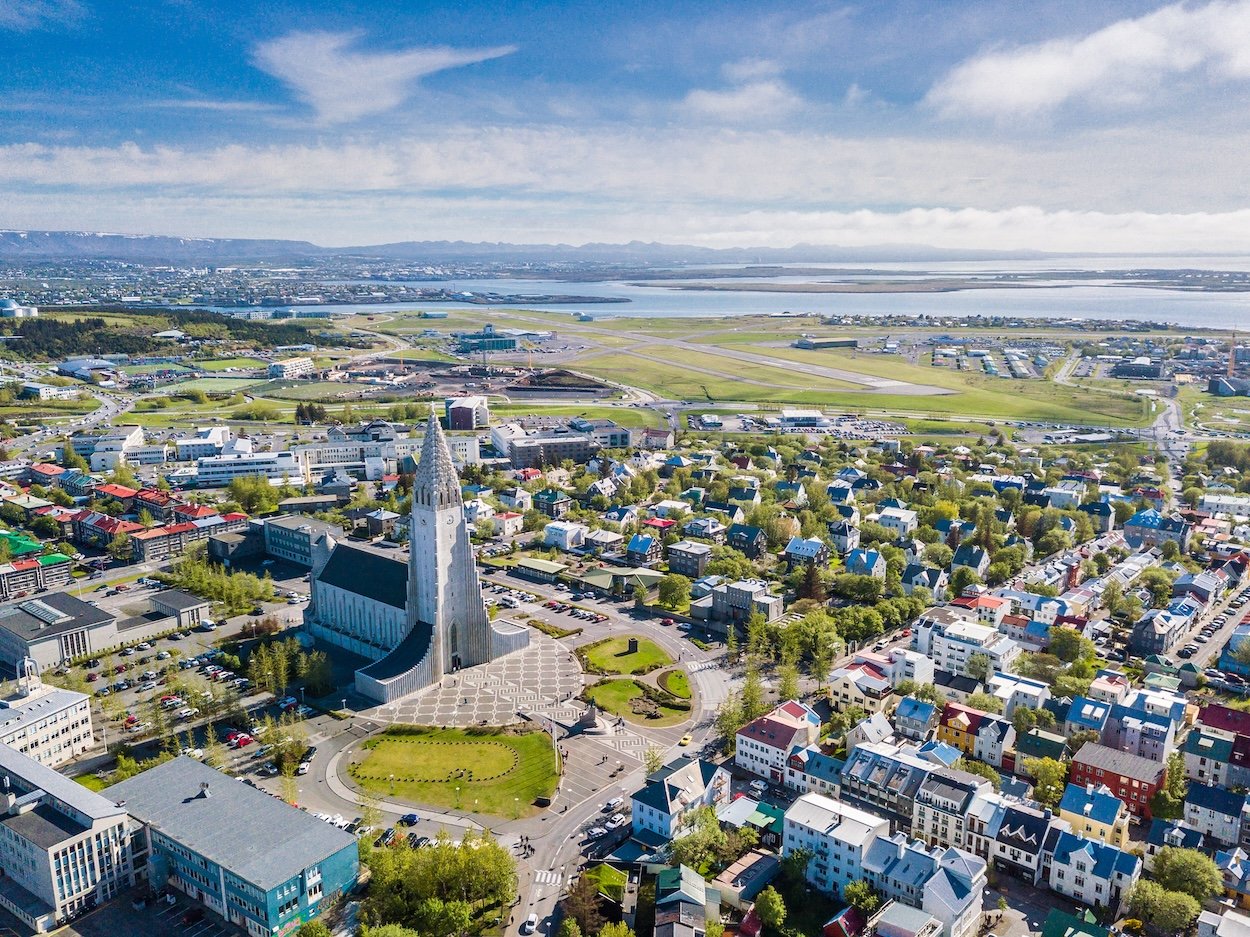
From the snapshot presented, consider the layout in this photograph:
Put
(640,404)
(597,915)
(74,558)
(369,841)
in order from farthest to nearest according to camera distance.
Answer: (640,404)
(74,558)
(369,841)
(597,915)

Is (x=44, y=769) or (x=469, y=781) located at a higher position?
(x=44, y=769)

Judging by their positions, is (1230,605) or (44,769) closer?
(44,769)

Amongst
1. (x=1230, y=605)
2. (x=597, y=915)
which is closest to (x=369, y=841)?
(x=597, y=915)

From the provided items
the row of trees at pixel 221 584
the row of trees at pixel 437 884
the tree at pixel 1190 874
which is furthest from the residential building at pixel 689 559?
the tree at pixel 1190 874

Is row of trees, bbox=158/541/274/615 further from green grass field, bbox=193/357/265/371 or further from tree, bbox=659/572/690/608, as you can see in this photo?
green grass field, bbox=193/357/265/371

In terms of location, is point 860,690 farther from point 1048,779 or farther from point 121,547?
point 121,547

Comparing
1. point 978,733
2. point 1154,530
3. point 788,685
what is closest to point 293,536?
point 788,685

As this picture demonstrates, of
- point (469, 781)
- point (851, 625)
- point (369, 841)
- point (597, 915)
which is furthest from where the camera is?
point (851, 625)

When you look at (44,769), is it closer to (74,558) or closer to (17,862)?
(17,862)
